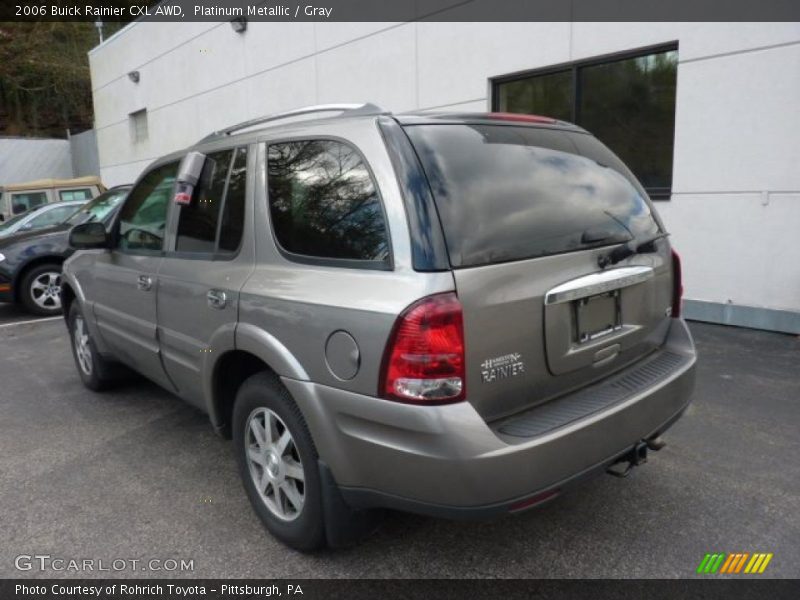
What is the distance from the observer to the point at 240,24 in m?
12.7

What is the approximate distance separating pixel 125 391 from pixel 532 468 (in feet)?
12.8

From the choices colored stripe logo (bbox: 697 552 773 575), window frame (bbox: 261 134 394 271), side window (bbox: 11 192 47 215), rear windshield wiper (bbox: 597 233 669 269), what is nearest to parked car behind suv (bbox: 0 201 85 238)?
side window (bbox: 11 192 47 215)

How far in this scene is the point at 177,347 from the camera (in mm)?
3354

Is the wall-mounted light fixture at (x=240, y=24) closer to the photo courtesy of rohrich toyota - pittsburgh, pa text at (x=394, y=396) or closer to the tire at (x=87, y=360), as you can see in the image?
the photo courtesy of rohrich toyota - pittsburgh, pa text at (x=394, y=396)

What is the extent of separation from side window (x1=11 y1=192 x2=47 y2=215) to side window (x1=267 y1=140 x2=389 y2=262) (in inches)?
529

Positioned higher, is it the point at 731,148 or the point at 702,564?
the point at 731,148

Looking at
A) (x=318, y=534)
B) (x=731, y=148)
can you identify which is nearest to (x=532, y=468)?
(x=318, y=534)

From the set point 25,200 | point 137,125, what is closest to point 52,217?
point 25,200

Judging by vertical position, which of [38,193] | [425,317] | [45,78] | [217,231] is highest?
[45,78]

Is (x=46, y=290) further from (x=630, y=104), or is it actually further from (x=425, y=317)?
(x=425, y=317)

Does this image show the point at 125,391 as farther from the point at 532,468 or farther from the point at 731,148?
the point at 731,148

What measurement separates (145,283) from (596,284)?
2.53 metres

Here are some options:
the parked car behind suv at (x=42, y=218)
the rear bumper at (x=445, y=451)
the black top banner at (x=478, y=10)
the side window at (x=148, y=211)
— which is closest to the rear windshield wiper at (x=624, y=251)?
the rear bumper at (x=445, y=451)

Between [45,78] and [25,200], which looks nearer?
[25,200]
